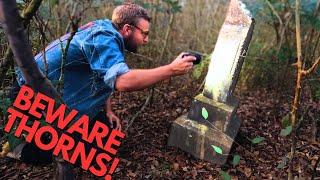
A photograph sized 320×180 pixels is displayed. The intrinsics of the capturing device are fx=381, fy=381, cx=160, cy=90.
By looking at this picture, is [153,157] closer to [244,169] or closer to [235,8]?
[244,169]

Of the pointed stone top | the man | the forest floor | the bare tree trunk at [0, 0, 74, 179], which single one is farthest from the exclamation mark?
the pointed stone top

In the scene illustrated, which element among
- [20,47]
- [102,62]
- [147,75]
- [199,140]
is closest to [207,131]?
[199,140]

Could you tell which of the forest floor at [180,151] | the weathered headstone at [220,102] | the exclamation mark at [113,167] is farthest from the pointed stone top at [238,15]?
the exclamation mark at [113,167]

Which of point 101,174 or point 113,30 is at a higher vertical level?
point 113,30

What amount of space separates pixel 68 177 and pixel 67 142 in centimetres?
19

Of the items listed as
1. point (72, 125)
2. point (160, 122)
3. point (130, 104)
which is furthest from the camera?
point (130, 104)

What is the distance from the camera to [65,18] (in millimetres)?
5336

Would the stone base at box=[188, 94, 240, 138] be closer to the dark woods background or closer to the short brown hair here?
the dark woods background

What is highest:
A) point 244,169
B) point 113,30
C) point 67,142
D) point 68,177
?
point 113,30

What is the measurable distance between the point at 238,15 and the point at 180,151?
122 centimetres

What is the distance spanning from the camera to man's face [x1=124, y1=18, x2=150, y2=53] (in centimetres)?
271

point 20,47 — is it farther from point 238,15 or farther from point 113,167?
point 238,15

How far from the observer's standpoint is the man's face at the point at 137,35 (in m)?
2.71

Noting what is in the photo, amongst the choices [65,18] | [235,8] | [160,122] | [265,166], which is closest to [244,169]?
[265,166]
